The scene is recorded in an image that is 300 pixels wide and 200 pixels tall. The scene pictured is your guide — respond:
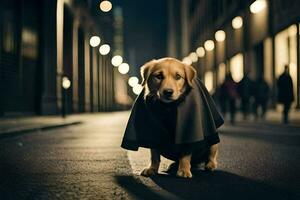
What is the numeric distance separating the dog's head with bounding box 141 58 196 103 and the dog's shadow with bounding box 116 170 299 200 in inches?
29.2

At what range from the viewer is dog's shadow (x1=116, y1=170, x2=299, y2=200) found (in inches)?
156

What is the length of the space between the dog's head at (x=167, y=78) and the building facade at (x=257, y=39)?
1495 centimetres

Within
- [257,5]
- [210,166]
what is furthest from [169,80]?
[257,5]

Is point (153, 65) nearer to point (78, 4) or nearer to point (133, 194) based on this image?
point (133, 194)

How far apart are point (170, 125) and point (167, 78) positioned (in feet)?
1.60

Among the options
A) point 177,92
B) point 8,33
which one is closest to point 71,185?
point 177,92

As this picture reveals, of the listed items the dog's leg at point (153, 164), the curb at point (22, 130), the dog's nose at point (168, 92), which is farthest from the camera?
the curb at point (22, 130)

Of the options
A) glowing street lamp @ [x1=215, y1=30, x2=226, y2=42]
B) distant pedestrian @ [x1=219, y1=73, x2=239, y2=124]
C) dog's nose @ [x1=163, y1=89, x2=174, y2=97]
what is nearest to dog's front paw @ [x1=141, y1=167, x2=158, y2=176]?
dog's nose @ [x1=163, y1=89, x2=174, y2=97]

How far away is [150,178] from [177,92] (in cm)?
85

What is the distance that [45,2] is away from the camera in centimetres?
2720

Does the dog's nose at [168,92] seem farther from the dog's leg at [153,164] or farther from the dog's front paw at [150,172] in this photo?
the dog's front paw at [150,172]

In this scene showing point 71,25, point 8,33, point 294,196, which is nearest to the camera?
point 294,196

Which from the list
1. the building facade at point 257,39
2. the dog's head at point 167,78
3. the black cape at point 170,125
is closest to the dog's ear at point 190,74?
the dog's head at point 167,78

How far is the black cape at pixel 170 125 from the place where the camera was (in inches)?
189
